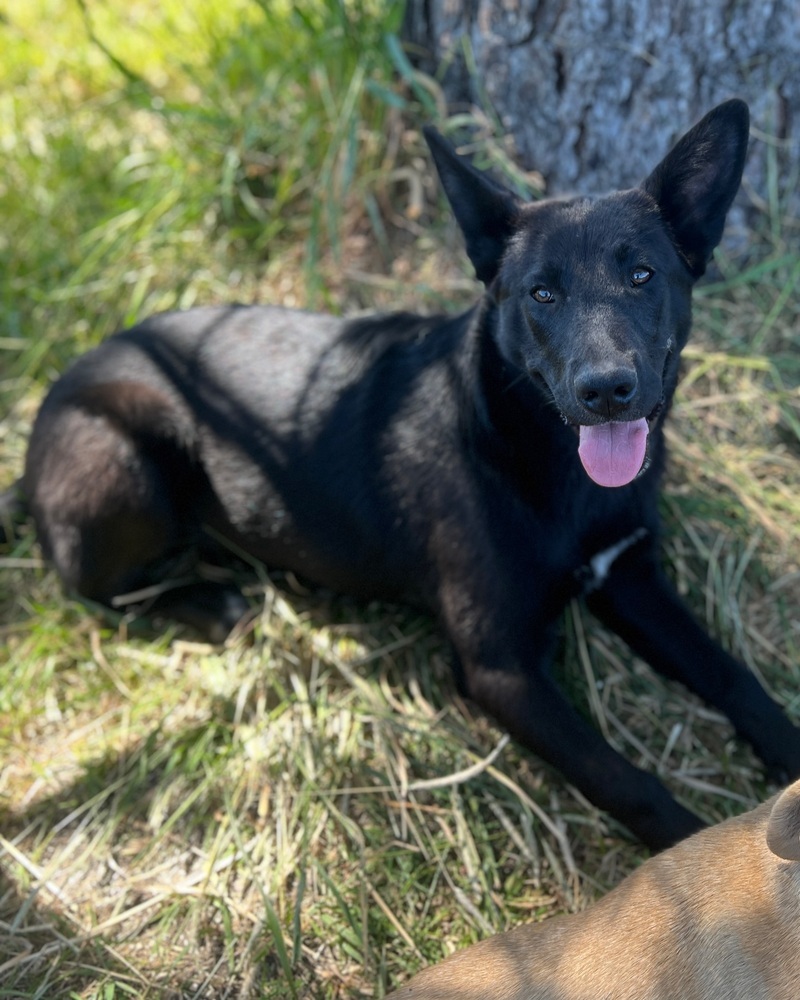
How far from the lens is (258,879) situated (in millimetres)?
2523

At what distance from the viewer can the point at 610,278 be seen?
2287 mm

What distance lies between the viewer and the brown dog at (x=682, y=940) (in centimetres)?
179

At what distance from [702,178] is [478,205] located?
20.4 inches

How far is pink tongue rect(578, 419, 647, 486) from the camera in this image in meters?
2.25

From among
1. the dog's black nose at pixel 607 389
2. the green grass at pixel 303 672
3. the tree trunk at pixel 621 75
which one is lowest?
the green grass at pixel 303 672

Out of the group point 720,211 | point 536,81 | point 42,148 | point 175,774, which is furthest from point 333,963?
point 42,148

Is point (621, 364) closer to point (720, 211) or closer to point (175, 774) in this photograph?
point (720, 211)

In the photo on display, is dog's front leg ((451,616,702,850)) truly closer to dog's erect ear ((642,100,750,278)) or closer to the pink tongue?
the pink tongue

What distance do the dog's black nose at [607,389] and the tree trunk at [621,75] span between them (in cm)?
154

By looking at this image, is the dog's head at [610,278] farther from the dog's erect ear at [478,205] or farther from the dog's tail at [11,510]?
the dog's tail at [11,510]

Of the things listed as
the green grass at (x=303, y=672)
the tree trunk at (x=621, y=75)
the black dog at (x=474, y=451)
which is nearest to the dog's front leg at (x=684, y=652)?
the black dog at (x=474, y=451)

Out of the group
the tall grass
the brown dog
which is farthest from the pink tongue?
the tall grass

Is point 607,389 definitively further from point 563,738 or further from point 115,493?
point 115,493

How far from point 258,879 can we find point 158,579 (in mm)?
1084
